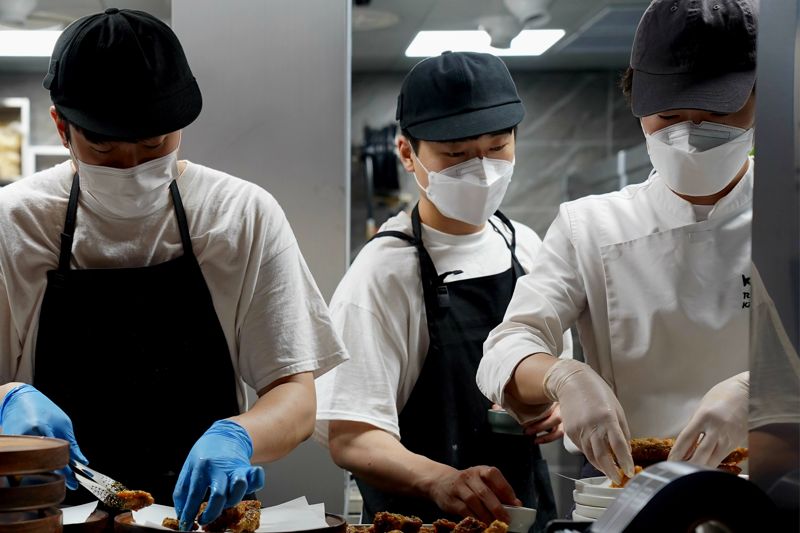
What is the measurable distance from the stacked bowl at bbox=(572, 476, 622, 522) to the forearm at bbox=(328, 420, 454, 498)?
596mm

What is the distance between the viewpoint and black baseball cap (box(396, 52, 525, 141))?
2.44 metres

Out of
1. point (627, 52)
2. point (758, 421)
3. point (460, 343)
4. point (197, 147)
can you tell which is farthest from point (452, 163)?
point (627, 52)

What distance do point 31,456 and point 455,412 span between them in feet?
4.65

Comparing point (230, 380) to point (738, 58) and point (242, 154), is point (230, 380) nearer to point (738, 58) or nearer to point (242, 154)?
point (242, 154)

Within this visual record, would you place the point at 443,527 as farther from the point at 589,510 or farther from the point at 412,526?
the point at 589,510

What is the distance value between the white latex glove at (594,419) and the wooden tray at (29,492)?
3.07 feet

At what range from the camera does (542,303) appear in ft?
6.69

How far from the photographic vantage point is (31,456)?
1.13 meters

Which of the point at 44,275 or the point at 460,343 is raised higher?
the point at 44,275

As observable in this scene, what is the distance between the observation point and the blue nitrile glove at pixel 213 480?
1.54m

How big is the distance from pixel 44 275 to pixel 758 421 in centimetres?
158

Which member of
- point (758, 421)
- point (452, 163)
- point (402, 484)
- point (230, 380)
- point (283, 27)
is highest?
point (283, 27)

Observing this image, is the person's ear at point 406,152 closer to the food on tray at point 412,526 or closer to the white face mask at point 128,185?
the white face mask at point 128,185

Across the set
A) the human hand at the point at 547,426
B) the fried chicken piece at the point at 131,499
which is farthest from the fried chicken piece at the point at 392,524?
the human hand at the point at 547,426
